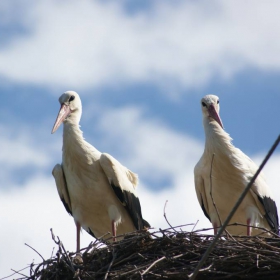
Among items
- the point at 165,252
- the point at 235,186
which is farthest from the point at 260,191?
the point at 165,252

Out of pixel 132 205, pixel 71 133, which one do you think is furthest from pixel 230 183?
pixel 71 133

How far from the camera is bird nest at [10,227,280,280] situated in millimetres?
7477

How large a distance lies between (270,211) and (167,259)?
116 inches

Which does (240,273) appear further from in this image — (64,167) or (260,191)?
(64,167)

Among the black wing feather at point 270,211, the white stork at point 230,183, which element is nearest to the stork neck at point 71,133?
the white stork at point 230,183

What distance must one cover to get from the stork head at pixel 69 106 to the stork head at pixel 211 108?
1.60m

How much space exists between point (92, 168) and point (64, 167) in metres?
0.41

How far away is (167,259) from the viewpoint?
303 inches

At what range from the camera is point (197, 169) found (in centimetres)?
1038

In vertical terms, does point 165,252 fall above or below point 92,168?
below

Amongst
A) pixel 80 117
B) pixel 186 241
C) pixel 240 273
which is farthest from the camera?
pixel 80 117

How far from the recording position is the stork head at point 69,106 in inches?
432

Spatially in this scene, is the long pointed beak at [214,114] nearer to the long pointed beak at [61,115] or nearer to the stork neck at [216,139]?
the stork neck at [216,139]

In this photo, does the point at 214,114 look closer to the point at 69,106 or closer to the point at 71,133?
the point at 71,133
